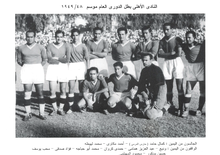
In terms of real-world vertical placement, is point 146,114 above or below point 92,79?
below

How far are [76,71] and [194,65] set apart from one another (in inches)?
90.5

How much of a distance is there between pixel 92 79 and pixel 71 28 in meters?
1.09

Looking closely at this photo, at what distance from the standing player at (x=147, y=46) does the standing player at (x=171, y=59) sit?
0.10 m

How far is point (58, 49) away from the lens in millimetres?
5582

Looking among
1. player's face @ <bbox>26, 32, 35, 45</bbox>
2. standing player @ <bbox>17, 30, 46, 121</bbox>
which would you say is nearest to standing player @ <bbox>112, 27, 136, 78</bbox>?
standing player @ <bbox>17, 30, 46, 121</bbox>

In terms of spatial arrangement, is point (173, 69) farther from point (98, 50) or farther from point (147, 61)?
point (98, 50)

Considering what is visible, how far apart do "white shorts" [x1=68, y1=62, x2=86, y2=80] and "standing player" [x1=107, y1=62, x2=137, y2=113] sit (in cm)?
58

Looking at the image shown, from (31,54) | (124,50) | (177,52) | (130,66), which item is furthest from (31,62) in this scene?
(177,52)

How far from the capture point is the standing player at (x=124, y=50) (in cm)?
566

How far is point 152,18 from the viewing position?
561 cm

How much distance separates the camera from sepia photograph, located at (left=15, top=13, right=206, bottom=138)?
18.0 ft

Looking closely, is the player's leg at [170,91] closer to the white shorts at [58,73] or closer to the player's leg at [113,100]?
the player's leg at [113,100]
